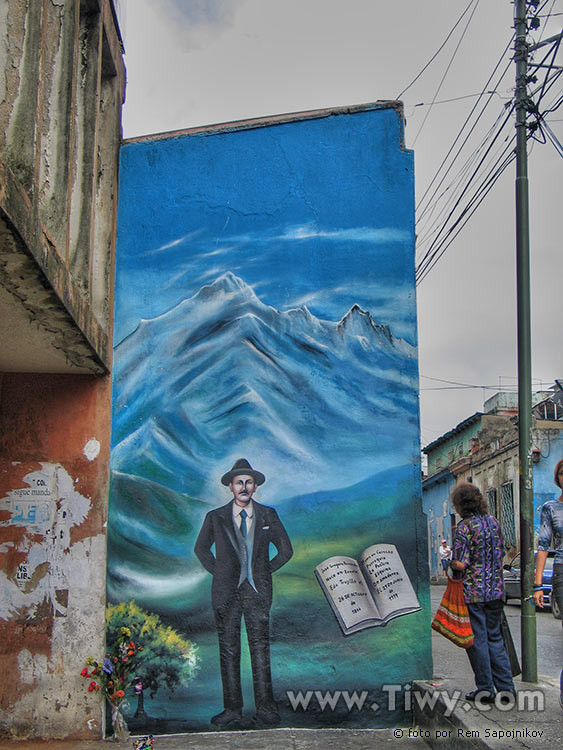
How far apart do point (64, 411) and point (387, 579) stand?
122 inches

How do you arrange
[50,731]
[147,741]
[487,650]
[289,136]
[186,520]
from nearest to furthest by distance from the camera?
[147,741] < [487,650] < [50,731] < [186,520] < [289,136]

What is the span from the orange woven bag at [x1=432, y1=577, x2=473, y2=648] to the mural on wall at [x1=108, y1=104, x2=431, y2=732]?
87 centimetres

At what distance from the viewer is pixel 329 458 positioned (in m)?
6.97

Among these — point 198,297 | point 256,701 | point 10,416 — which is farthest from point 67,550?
point 198,297

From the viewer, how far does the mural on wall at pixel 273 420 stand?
6.68 meters

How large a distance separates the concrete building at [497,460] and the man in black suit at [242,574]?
14.4 m

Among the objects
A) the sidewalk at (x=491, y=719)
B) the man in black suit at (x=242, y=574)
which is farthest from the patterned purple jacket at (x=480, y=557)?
the man in black suit at (x=242, y=574)

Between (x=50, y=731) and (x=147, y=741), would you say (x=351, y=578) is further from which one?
(x=50, y=731)

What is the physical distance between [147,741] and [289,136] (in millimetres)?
5180

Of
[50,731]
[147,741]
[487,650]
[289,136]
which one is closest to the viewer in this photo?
[147,741]

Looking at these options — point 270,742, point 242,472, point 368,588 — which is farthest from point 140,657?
point 368,588

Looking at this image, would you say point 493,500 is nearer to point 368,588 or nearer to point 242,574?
point 368,588

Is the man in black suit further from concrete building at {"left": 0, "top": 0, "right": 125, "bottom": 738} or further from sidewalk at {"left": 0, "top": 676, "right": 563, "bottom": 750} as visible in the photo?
concrete building at {"left": 0, "top": 0, "right": 125, "bottom": 738}

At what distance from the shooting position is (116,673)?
21.5ft
